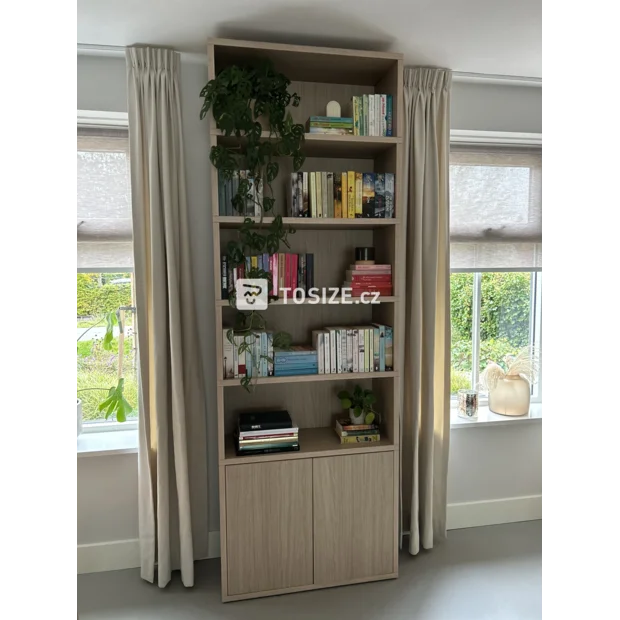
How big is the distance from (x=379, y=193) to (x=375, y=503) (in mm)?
1508

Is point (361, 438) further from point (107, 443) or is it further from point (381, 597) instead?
point (107, 443)

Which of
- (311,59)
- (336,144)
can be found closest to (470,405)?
(336,144)

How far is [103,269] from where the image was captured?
270 cm

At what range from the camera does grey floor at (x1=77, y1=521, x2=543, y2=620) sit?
2309mm

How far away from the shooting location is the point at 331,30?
2.30 meters

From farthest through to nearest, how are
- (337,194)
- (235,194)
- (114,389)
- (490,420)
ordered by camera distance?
(490,420) → (114,389) → (337,194) → (235,194)

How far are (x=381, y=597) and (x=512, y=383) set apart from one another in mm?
1513

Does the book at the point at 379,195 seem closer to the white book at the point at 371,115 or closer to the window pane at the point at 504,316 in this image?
the white book at the point at 371,115

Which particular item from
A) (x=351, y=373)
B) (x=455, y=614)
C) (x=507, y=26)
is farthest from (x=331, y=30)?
(x=455, y=614)

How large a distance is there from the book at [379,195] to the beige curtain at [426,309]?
291mm

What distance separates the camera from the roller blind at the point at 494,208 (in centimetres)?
314

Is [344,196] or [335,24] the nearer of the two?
[335,24]
